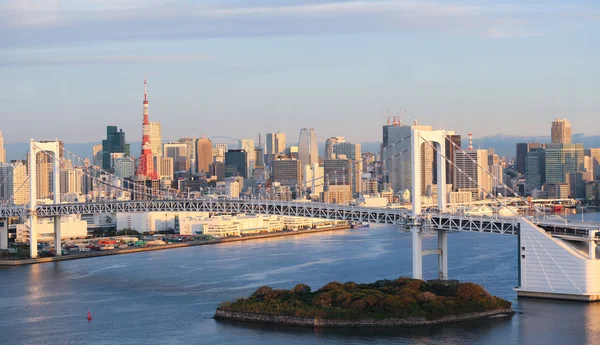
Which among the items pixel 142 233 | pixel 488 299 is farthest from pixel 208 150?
pixel 488 299

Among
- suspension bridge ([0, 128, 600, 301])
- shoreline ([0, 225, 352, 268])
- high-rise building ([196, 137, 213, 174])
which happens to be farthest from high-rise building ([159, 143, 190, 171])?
suspension bridge ([0, 128, 600, 301])

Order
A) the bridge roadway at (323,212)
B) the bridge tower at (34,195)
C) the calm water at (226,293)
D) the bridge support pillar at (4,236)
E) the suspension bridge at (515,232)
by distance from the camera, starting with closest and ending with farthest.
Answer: the calm water at (226,293)
the suspension bridge at (515,232)
the bridge roadway at (323,212)
the bridge tower at (34,195)
the bridge support pillar at (4,236)

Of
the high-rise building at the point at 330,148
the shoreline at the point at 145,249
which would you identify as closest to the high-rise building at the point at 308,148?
the high-rise building at the point at 330,148

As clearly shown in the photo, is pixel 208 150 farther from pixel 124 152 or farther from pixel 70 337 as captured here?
pixel 70 337

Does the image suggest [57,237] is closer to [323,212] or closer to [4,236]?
[4,236]

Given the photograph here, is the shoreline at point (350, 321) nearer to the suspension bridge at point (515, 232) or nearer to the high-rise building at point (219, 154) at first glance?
the suspension bridge at point (515, 232)
